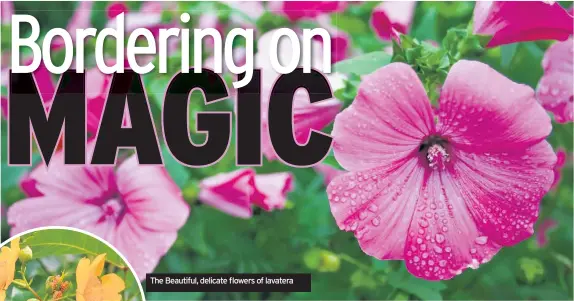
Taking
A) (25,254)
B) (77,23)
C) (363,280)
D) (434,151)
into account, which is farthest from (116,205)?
(434,151)

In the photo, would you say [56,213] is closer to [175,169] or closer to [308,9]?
[175,169]

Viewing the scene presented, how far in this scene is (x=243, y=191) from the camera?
50.6 inches

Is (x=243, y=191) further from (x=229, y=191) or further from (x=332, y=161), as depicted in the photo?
(x=332, y=161)

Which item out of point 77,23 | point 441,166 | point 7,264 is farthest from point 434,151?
point 7,264

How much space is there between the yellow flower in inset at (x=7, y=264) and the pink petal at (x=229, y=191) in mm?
344

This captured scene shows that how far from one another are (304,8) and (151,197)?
438mm

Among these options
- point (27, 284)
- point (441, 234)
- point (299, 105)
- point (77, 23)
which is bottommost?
point (27, 284)

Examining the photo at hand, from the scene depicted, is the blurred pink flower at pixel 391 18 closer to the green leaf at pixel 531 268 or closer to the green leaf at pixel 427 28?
the green leaf at pixel 427 28

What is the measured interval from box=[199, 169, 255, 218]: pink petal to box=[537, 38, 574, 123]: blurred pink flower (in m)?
0.56

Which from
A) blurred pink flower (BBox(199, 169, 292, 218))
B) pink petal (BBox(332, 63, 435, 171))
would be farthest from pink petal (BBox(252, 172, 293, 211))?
pink petal (BBox(332, 63, 435, 171))

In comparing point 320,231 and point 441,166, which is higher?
point 441,166

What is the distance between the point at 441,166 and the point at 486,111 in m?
0.12

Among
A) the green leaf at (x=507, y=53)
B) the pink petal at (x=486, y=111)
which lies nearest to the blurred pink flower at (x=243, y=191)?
the pink petal at (x=486, y=111)

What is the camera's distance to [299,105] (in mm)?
1288
